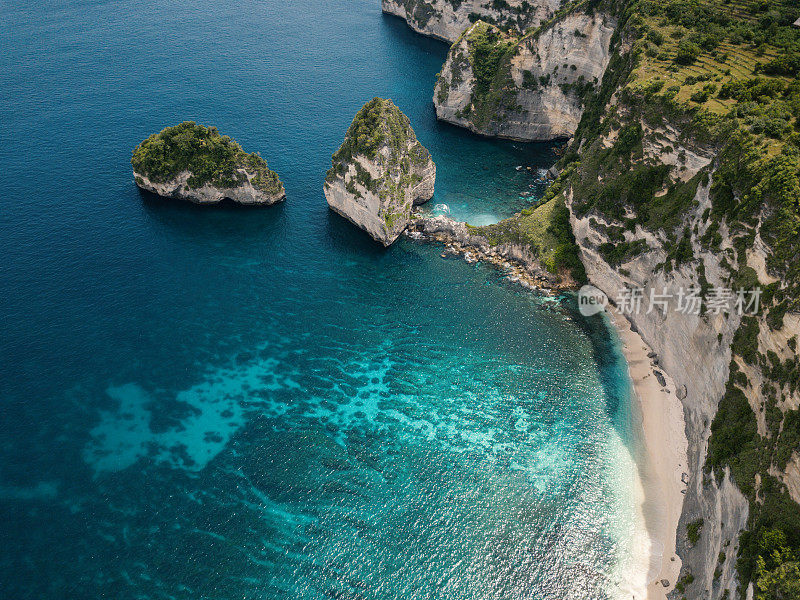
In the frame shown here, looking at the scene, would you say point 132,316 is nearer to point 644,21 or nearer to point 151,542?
point 151,542

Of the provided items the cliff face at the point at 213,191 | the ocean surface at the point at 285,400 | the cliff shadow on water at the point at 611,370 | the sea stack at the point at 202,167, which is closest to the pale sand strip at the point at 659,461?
the cliff shadow on water at the point at 611,370

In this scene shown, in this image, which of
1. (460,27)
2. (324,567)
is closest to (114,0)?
(460,27)

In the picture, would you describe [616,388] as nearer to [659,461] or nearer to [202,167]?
[659,461]

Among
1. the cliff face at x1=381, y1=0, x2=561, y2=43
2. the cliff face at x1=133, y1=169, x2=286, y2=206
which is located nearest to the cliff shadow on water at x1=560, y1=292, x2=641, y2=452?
the cliff face at x1=133, y1=169, x2=286, y2=206

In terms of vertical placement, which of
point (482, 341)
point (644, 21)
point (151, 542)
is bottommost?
point (151, 542)

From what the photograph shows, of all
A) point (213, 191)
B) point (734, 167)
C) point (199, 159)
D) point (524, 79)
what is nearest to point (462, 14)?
point (524, 79)

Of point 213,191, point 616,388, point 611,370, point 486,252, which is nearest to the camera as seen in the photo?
point 616,388
